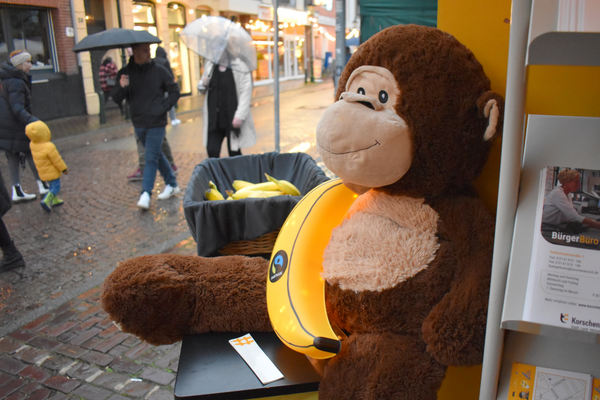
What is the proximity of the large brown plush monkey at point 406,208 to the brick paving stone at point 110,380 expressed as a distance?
1808mm

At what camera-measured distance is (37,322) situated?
11.0ft

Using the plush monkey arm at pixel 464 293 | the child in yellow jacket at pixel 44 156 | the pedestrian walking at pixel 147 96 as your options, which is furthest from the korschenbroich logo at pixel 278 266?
the child in yellow jacket at pixel 44 156

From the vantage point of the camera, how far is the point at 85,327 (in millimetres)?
3279

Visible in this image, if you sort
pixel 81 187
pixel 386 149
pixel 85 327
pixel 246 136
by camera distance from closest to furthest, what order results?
pixel 386 149, pixel 85 327, pixel 246 136, pixel 81 187

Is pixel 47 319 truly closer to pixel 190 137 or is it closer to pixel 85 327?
pixel 85 327

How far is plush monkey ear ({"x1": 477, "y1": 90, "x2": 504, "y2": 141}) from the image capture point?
123 cm

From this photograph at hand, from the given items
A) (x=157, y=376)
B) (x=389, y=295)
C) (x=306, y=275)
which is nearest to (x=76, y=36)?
(x=157, y=376)

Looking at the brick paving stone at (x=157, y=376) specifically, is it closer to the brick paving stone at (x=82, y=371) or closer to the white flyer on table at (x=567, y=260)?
the brick paving stone at (x=82, y=371)

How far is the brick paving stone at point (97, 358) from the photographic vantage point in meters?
2.88

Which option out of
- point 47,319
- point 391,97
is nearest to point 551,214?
point 391,97

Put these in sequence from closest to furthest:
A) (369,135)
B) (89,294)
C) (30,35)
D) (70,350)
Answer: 1. (369,135)
2. (70,350)
3. (89,294)
4. (30,35)

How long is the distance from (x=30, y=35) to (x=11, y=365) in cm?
1214

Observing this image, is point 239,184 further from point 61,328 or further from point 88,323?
point 61,328

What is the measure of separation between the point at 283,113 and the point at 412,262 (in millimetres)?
13046
